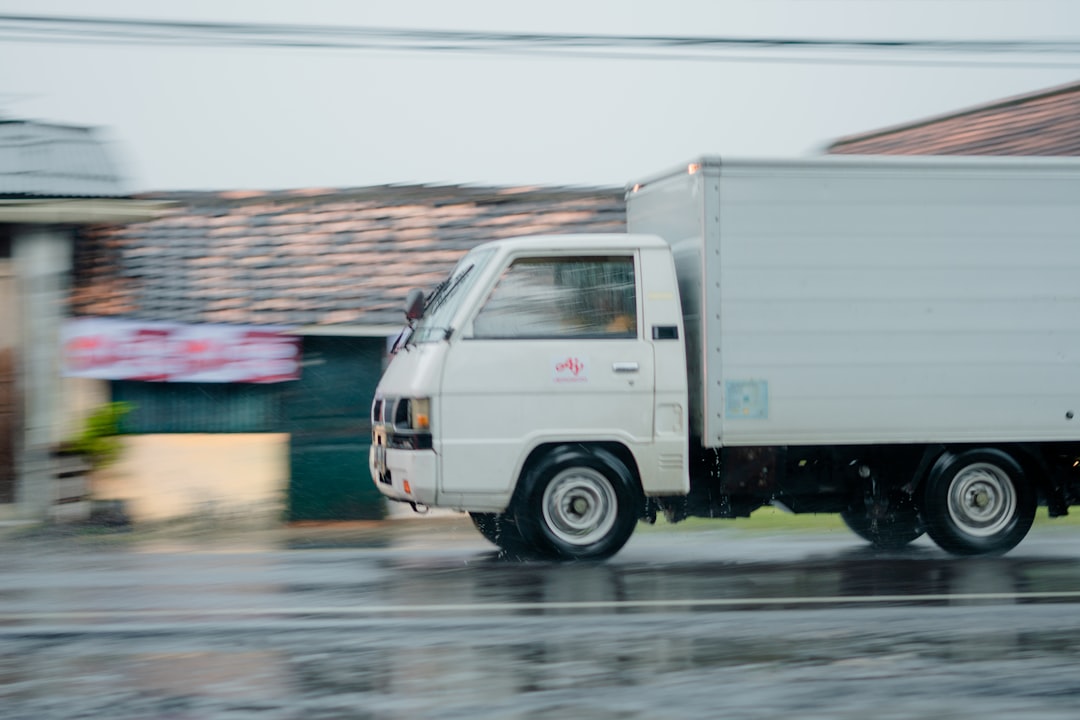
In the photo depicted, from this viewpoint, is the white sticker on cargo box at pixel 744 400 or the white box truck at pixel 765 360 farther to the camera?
the white sticker on cargo box at pixel 744 400

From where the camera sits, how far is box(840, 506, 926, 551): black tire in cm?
1082

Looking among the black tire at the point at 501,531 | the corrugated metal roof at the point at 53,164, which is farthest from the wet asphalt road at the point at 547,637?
the corrugated metal roof at the point at 53,164

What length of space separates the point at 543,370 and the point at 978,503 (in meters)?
3.43

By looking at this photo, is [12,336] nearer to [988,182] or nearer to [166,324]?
[166,324]

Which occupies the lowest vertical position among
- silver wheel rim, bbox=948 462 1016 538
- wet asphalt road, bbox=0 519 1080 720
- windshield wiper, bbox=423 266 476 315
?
wet asphalt road, bbox=0 519 1080 720

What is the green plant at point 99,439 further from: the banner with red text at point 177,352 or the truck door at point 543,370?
the truck door at point 543,370

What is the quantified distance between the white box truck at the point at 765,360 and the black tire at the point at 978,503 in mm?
15

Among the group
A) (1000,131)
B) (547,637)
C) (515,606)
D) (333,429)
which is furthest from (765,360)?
(1000,131)

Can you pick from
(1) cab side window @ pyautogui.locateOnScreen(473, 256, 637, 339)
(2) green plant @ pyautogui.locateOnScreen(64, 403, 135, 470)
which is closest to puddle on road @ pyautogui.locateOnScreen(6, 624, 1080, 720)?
(1) cab side window @ pyautogui.locateOnScreen(473, 256, 637, 339)

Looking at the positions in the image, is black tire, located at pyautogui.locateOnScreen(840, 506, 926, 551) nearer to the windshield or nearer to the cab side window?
the cab side window

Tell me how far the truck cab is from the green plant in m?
5.68

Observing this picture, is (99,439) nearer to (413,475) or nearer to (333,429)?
(333,429)

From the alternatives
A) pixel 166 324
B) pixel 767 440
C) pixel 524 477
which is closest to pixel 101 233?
pixel 166 324

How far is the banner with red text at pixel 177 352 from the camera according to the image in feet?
49.0
